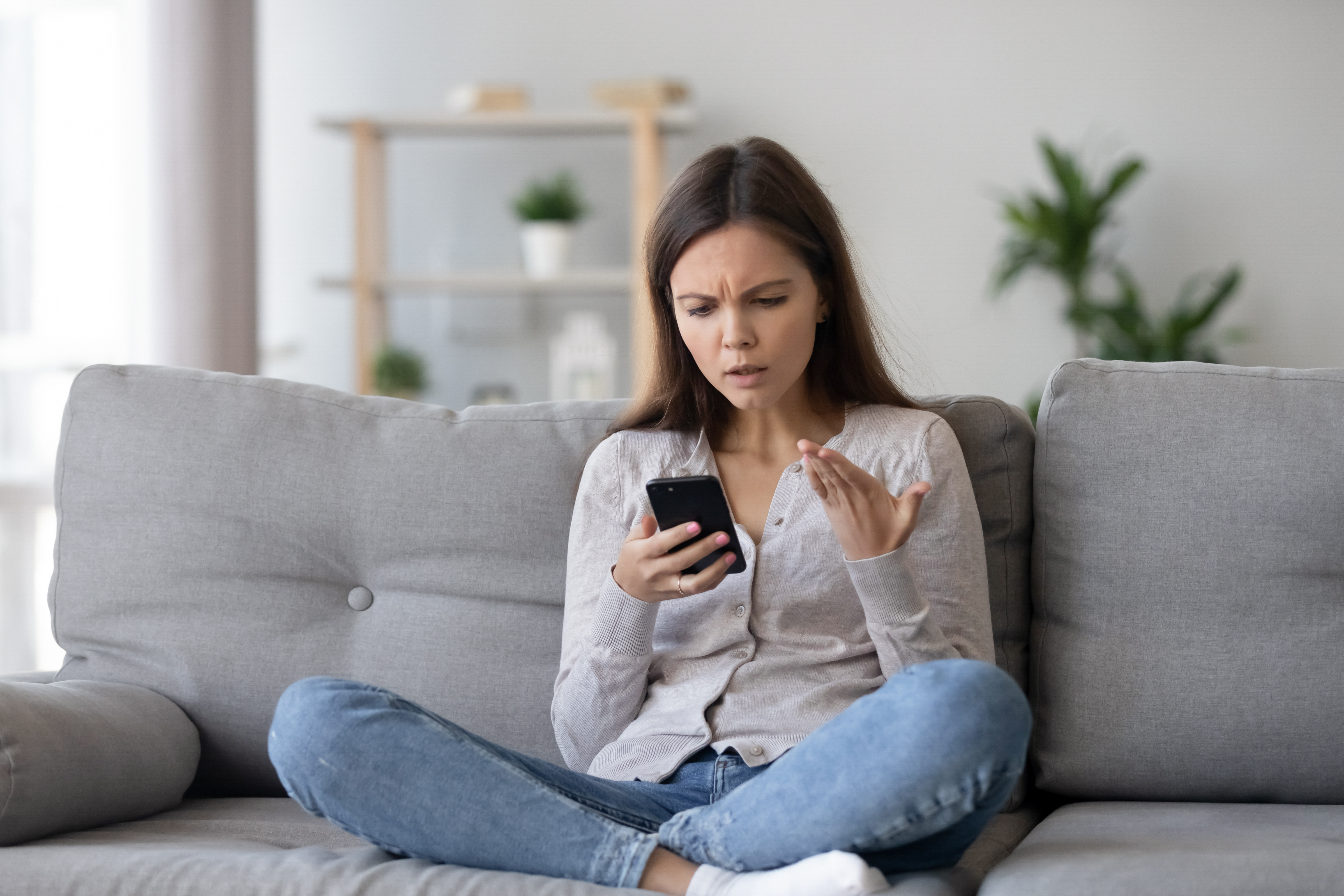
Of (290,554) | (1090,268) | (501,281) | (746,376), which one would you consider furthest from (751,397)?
(1090,268)

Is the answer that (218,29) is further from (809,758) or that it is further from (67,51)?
(809,758)

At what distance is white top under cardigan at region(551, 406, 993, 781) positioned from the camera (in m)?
1.24

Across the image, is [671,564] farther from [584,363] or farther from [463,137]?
[463,137]

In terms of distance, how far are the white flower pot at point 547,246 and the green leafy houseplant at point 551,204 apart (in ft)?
0.05

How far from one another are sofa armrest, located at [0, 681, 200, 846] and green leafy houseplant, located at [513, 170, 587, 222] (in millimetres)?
2373

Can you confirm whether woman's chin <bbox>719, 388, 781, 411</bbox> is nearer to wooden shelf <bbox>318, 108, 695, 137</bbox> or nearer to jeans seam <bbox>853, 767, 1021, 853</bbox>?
jeans seam <bbox>853, 767, 1021, 853</bbox>

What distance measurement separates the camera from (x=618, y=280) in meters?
3.58

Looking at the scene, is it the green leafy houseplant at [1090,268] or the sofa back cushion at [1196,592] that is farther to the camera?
the green leafy houseplant at [1090,268]

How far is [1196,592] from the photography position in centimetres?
139

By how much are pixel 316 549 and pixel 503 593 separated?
245mm

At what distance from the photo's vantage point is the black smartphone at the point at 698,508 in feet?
4.02

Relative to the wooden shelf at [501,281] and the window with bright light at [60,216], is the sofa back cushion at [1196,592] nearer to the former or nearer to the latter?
the wooden shelf at [501,281]

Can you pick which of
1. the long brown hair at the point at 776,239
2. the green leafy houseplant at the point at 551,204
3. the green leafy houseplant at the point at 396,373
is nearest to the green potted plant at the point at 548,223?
the green leafy houseplant at the point at 551,204

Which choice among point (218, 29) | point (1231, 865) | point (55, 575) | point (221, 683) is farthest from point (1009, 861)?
point (218, 29)
